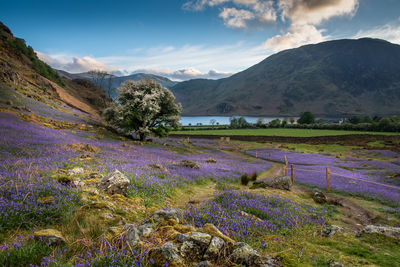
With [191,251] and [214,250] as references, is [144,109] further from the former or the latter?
[214,250]

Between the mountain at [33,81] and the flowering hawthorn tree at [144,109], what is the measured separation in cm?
1698

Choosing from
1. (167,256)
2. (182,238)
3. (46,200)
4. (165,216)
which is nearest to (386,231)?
(182,238)

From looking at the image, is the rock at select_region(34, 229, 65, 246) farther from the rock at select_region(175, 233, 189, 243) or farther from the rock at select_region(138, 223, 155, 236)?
the rock at select_region(175, 233, 189, 243)

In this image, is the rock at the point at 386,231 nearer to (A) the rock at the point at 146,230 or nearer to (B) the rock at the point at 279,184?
(A) the rock at the point at 146,230

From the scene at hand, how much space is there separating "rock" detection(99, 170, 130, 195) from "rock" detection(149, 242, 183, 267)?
5.11 metres

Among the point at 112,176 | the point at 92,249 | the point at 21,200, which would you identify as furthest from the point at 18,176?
the point at 92,249

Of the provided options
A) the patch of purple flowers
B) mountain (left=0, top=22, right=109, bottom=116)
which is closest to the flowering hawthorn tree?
mountain (left=0, top=22, right=109, bottom=116)

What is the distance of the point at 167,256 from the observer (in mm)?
3363

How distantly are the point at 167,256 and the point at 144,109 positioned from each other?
3201 centimetres

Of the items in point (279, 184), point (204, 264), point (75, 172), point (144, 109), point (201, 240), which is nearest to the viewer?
point (204, 264)

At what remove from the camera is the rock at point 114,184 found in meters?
7.87

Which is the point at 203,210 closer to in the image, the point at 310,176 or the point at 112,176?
the point at 112,176

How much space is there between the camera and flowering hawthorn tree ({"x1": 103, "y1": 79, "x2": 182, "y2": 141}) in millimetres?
33688

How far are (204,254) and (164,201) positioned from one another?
5.31 meters
